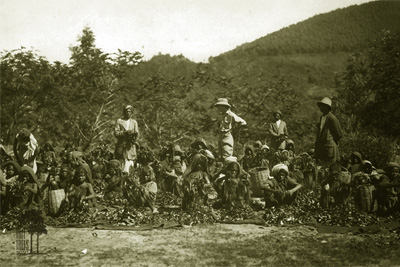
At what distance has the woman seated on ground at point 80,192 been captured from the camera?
939 cm

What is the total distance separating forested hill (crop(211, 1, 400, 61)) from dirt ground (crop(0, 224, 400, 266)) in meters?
13.5

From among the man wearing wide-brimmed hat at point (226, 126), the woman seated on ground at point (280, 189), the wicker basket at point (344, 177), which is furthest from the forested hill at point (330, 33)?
the woman seated on ground at point (280, 189)

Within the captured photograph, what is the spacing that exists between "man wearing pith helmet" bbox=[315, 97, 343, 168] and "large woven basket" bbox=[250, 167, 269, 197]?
1.33 m

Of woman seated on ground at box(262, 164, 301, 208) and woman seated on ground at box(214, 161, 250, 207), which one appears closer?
woman seated on ground at box(262, 164, 301, 208)

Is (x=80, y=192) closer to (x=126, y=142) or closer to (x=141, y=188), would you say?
(x=141, y=188)

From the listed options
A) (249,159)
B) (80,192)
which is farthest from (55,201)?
(249,159)

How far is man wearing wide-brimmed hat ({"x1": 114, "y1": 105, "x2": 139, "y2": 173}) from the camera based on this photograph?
1164cm

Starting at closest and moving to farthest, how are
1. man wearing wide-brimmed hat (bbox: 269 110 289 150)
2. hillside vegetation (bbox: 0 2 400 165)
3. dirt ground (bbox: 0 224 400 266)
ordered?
dirt ground (bbox: 0 224 400 266), man wearing wide-brimmed hat (bbox: 269 110 289 150), hillside vegetation (bbox: 0 2 400 165)

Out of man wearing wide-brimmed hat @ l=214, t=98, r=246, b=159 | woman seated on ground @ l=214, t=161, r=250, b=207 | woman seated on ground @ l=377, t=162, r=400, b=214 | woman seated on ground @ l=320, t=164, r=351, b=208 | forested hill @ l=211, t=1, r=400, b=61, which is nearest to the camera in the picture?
woman seated on ground @ l=377, t=162, r=400, b=214

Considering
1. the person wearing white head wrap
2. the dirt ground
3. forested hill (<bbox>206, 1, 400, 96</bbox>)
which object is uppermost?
forested hill (<bbox>206, 1, 400, 96</bbox>)

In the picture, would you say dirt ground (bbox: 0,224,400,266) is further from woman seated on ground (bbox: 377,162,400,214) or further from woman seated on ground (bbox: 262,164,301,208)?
woman seated on ground (bbox: 377,162,400,214)

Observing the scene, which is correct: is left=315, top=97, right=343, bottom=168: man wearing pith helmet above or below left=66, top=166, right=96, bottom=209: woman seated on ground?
above

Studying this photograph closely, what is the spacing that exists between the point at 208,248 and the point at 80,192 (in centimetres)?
309

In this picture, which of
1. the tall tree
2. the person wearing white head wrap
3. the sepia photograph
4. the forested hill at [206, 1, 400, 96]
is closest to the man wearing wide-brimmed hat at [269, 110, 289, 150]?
the sepia photograph
